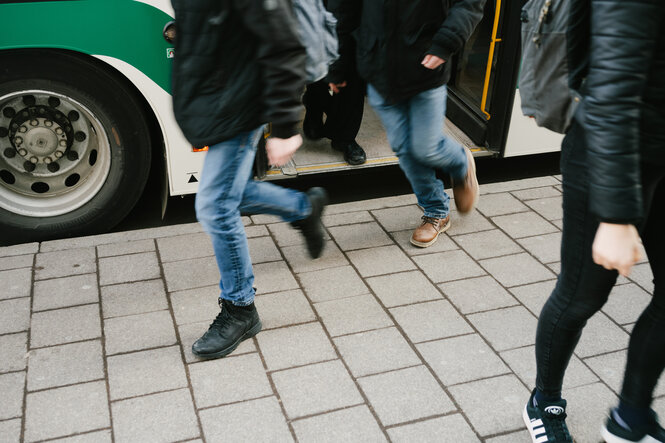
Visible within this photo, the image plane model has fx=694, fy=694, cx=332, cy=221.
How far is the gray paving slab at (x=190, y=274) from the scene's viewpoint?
359 centimetres

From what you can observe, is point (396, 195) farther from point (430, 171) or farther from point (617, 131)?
point (617, 131)

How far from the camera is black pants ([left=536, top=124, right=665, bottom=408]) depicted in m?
2.00

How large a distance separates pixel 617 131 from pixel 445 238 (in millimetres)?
2400

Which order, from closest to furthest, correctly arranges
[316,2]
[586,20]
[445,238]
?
[586,20], [316,2], [445,238]

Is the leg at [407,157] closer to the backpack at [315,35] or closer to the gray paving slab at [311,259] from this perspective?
the gray paving slab at [311,259]

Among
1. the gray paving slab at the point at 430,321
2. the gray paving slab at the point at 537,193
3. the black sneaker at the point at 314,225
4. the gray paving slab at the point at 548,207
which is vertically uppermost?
the black sneaker at the point at 314,225

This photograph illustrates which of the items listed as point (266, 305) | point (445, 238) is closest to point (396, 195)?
point (445, 238)

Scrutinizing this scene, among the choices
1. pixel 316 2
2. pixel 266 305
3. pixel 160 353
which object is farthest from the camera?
pixel 266 305

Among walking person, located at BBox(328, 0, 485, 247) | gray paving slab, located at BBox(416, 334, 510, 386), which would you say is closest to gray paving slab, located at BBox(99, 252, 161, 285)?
walking person, located at BBox(328, 0, 485, 247)

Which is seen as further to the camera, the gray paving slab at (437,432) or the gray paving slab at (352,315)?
the gray paving slab at (352,315)

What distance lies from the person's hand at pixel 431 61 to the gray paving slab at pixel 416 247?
1.08 meters

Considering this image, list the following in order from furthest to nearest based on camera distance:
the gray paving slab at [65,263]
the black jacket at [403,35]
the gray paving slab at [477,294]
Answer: the gray paving slab at [65,263]
the gray paving slab at [477,294]
the black jacket at [403,35]

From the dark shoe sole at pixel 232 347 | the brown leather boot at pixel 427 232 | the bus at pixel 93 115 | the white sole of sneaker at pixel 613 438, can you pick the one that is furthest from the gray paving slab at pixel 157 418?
the brown leather boot at pixel 427 232

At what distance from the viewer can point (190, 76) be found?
249 centimetres
